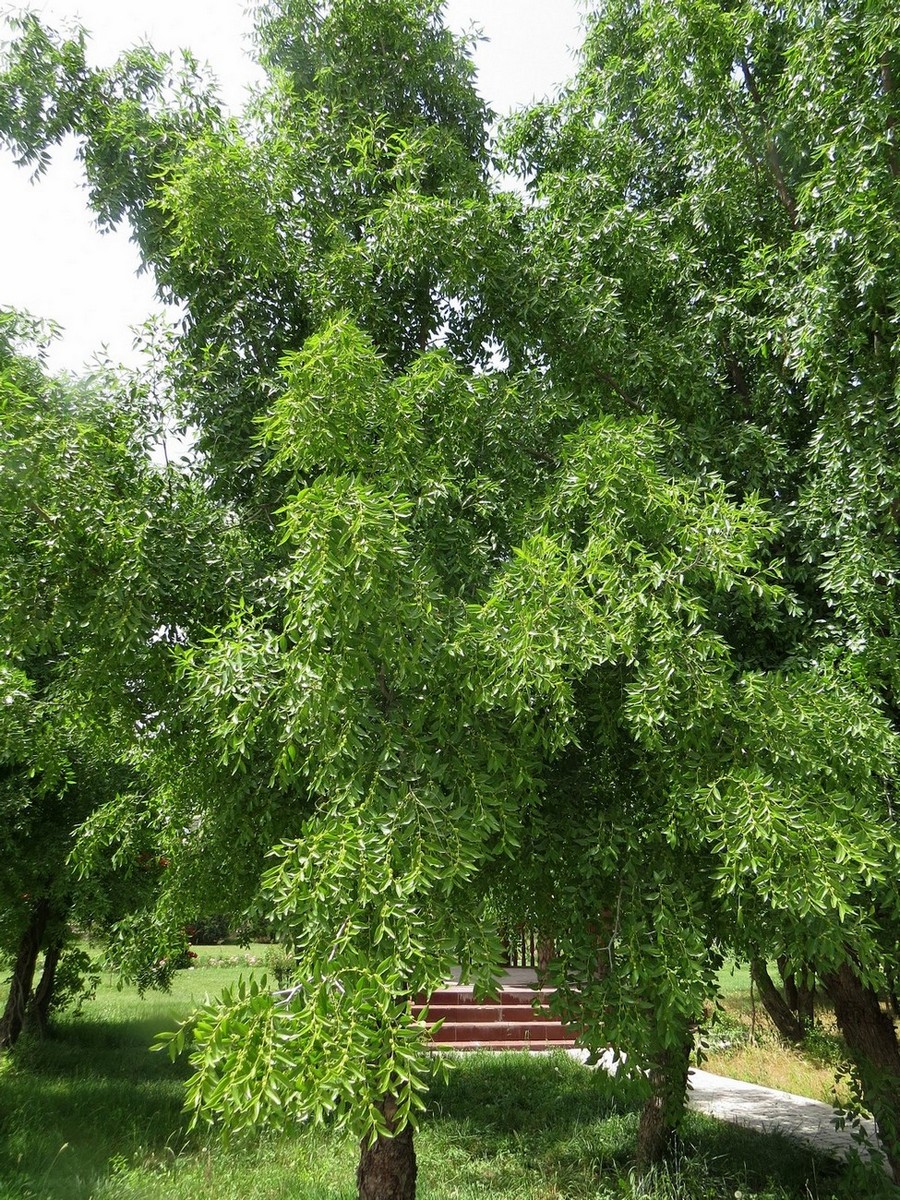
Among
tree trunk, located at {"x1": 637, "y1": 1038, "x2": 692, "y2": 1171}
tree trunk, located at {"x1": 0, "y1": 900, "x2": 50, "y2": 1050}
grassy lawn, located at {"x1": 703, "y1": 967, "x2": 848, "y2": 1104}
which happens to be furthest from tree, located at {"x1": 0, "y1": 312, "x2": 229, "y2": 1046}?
grassy lawn, located at {"x1": 703, "y1": 967, "x2": 848, "y2": 1104}

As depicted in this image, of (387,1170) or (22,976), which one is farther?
(22,976)

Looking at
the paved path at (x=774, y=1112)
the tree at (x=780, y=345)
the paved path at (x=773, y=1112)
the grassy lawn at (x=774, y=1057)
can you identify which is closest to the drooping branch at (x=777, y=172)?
the tree at (x=780, y=345)

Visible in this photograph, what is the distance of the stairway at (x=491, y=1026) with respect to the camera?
1364 cm

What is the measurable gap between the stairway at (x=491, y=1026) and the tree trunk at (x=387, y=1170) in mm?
7783

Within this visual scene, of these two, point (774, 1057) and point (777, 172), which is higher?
point (777, 172)

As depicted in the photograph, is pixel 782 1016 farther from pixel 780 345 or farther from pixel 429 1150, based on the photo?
pixel 780 345

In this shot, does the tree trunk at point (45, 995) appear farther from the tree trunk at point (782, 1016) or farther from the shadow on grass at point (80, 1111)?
the tree trunk at point (782, 1016)

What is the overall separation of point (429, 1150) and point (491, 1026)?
220 inches

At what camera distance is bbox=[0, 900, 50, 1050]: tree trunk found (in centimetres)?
1120

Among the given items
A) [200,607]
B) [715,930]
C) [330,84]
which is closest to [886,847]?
[715,930]

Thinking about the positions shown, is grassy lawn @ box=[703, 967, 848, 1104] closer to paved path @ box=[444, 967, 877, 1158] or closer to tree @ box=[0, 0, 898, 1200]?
paved path @ box=[444, 967, 877, 1158]

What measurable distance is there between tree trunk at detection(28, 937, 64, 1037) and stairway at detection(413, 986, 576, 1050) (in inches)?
223

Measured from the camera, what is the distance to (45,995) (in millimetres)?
13078

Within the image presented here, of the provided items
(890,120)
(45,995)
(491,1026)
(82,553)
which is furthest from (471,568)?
(45,995)
